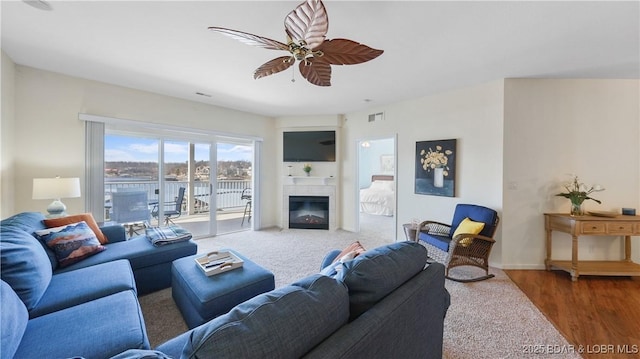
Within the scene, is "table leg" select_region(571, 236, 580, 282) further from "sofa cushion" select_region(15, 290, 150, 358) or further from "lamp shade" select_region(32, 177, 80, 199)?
"lamp shade" select_region(32, 177, 80, 199)

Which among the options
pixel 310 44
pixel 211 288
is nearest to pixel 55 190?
pixel 211 288

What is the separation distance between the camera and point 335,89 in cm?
371

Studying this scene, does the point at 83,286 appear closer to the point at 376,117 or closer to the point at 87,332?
the point at 87,332

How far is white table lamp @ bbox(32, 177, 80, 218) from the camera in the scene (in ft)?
8.86

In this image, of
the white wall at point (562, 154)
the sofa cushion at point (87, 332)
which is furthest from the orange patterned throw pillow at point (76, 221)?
the white wall at point (562, 154)

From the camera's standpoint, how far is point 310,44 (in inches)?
68.1

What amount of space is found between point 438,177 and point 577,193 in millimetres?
1589

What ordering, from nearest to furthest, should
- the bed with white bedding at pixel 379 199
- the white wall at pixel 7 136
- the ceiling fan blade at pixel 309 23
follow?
the ceiling fan blade at pixel 309 23 → the white wall at pixel 7 136 → the bed with white bedding at pixel 379 199

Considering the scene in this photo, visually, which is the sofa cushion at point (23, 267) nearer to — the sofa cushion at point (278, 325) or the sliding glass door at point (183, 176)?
the sofa cushion at point (278, 325)

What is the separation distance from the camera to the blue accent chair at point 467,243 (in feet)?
9.58

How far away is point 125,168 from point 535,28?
5546 millimetres

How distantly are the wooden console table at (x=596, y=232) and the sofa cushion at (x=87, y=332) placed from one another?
4.30m

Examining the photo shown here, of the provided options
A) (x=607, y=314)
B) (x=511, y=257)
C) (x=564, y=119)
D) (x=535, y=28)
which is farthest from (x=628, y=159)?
(x=535, y=28)

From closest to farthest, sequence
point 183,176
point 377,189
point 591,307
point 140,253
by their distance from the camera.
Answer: point 591,307
point 140,253
point 183,176
point 377,189
